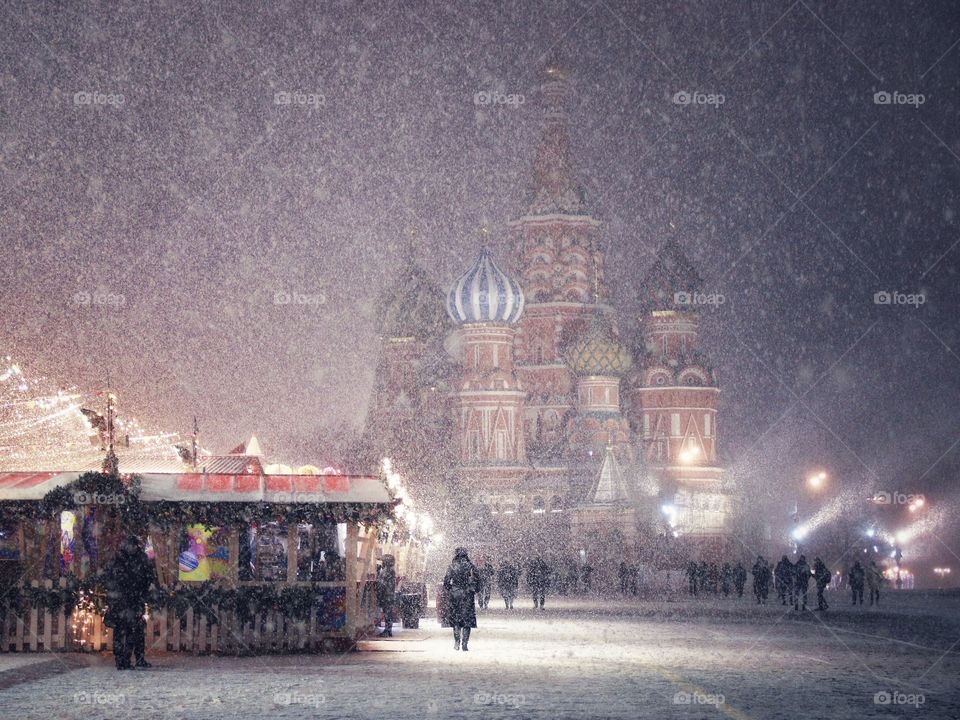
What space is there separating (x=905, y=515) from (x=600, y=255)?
2875 cm

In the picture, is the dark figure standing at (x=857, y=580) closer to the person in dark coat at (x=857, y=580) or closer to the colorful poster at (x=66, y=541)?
the person in dark coat at (x=857, y=580)

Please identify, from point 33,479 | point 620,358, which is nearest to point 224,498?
point 33,479

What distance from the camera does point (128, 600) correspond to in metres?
19.0

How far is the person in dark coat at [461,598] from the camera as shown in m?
23.3

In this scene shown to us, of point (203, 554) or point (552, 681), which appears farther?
point (203, 554)

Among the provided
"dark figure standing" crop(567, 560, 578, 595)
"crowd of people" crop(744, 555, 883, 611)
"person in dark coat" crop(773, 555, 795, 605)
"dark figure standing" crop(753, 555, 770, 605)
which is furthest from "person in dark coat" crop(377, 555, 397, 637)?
"dark figure standing" crop(567, 560, 578, 595)

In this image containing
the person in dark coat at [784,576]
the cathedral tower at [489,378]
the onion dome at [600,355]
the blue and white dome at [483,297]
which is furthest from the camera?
the onion dome at [600,355]

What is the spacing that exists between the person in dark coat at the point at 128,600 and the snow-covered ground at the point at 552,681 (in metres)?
0.38

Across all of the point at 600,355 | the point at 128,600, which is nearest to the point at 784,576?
the point at 128,600

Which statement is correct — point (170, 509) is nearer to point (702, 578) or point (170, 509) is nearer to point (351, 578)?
point (351, 578)

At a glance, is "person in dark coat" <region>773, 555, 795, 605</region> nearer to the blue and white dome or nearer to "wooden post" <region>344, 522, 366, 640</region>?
"wooden post" <region>344, 522, 366, 640</region>

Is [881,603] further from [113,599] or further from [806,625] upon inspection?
[113,599]

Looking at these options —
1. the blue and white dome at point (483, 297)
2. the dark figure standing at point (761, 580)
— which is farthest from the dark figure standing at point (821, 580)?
the blue and white dome at point (483, 297)

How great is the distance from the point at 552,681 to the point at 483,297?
286ft
